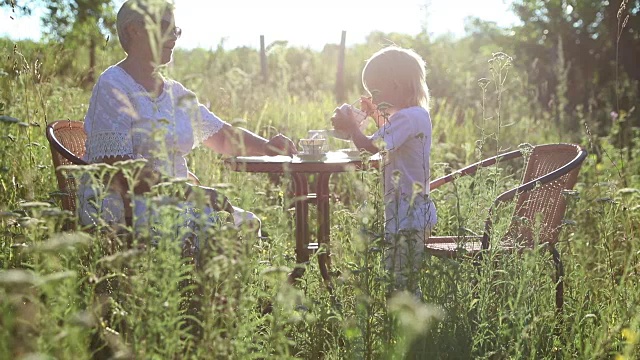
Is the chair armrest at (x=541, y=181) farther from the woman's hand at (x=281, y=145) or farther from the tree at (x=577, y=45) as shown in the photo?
the tree at (x=577, y=45)

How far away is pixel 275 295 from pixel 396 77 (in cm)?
177

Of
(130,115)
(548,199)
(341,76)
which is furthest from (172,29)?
(341,76)

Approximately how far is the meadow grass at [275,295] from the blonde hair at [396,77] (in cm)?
52

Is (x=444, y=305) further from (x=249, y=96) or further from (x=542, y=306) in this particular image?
(x=249, y=96)

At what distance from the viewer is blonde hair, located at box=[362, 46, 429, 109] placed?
3.96m

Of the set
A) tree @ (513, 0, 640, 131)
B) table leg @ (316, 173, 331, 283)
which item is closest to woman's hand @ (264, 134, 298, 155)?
table leg @ (316, 173, 331, 283)

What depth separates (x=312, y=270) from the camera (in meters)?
3.89

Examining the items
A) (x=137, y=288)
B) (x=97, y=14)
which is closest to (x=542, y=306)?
(x=137, y=288)

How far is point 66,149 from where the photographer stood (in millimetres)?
3572

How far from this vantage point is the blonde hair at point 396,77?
3.96 metres

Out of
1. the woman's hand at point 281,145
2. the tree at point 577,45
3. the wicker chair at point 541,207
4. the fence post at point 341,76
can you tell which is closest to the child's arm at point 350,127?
the woman's hand at point 281,145

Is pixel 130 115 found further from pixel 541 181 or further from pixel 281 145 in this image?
pixel 541 181

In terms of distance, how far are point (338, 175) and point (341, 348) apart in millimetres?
3635

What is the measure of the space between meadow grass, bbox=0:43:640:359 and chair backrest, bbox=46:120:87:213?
0.12 m
